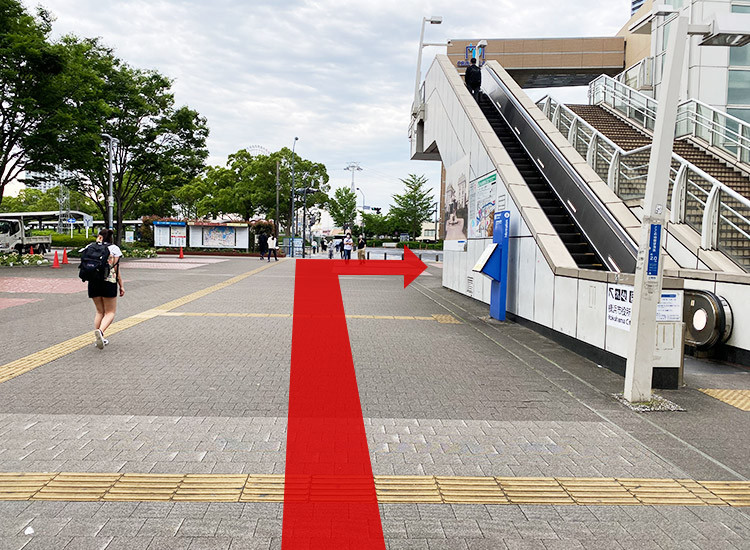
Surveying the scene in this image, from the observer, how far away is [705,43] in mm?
5914

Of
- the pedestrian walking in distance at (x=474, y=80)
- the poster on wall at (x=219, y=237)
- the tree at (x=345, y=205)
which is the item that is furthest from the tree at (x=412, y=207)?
the pedestrian walking in distance at (x=474, y=80)

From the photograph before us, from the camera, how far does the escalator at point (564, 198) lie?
9.83 meters

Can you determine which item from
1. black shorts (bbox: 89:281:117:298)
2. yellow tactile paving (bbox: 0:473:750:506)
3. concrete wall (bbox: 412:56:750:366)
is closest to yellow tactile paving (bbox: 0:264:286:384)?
black shorts (bbox: 89:281:117:298)

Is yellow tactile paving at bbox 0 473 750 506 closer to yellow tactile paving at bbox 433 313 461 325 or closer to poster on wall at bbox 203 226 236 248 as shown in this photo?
yellow tactile paving at bbox 433 313 461 325

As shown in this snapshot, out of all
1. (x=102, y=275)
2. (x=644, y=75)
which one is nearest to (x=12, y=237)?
(x=102, y=275)

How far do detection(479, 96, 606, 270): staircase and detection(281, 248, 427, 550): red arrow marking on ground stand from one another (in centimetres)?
476

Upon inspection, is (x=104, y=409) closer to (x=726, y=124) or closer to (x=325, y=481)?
(x=325, y=481)

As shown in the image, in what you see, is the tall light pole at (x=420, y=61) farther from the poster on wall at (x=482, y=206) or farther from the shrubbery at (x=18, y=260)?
the shrubbery at (x=18, y=260)

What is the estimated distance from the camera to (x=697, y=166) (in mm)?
14242

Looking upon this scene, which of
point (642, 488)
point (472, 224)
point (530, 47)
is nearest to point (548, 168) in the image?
point (472, 224)

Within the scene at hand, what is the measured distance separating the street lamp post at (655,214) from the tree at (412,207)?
3114 inches

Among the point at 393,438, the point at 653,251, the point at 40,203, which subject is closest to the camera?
the point at 393,438

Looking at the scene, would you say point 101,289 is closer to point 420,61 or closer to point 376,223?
point 420,61

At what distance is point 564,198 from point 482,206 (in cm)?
192
